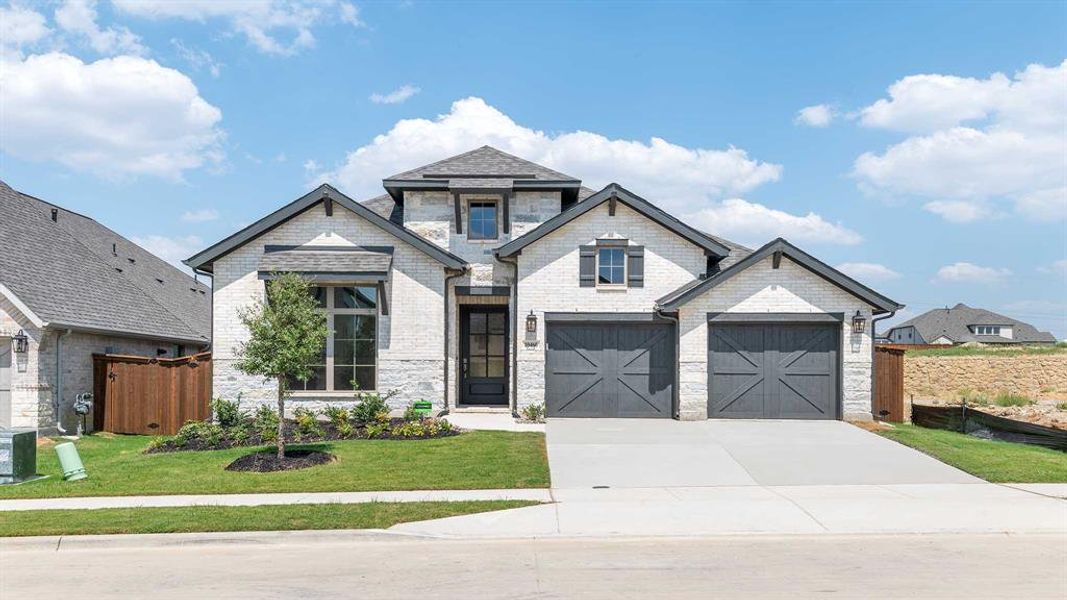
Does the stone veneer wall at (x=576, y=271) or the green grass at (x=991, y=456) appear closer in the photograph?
the green grass at (x=991, y=456)

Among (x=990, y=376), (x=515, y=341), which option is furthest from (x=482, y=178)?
(x=990, y=376)

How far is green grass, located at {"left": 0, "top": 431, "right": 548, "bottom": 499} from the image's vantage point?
10.3 metres

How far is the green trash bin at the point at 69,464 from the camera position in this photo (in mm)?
11164

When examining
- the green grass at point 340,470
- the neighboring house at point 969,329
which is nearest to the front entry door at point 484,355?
the green grass at point 340,470

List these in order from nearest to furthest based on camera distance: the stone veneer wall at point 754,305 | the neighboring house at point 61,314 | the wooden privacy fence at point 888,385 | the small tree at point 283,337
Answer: the small tree at point 283,337 → the neighboring house at point 61,314 → the stone veneer wall at point 754,305 → the wooden privacy fence at point 888,385

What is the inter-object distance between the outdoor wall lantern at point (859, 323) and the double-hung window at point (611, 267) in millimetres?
5551

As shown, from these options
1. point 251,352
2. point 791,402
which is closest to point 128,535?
point 251,352

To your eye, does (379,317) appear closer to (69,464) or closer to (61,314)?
(69,464)

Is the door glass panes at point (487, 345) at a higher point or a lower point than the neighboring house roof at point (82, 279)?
lower

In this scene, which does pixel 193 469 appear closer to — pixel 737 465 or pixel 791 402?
pixel 737 465

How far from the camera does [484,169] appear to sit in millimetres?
19047

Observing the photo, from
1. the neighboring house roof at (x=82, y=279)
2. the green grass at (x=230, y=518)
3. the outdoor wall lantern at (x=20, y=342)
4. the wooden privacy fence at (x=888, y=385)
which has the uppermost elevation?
the neighboring house roof at (x=82, y=279)

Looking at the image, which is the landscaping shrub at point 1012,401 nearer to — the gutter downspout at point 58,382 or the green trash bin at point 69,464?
the green trash bin at point 69,464

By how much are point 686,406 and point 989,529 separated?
8.86m
